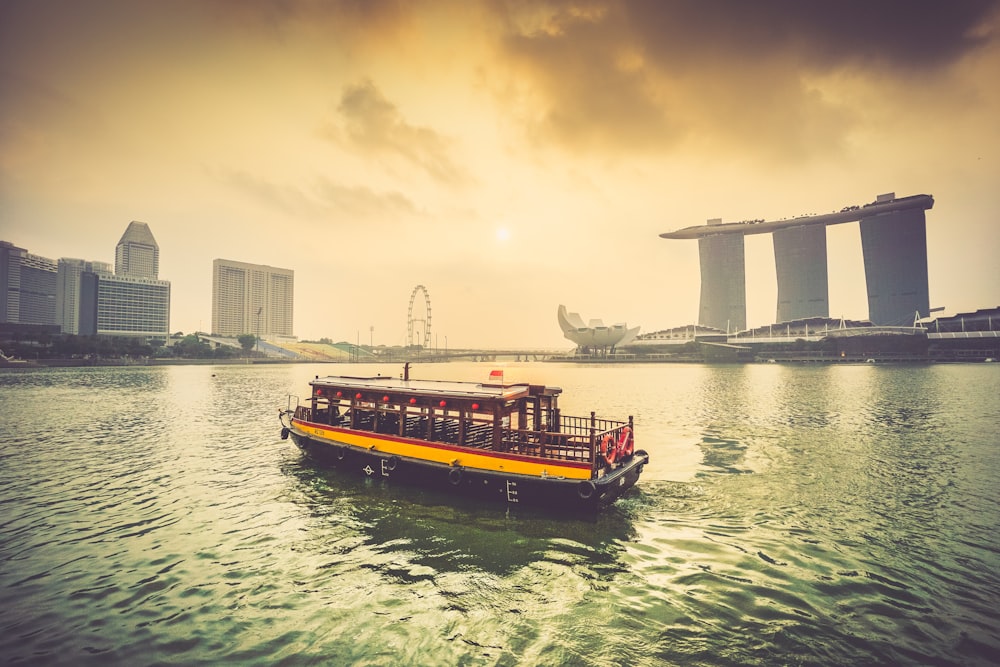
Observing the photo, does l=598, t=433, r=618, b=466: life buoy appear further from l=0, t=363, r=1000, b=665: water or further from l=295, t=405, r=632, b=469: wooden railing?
l=0, t=363, r=1000, b=665: water

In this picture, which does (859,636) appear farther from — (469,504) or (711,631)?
(469,504)

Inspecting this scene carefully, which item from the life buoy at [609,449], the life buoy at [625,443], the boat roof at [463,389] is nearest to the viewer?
the life buoy at [609,449]

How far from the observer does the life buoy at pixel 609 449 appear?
13919 mm

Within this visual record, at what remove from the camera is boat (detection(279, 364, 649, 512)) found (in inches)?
512

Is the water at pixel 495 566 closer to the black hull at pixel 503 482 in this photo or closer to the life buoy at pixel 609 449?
the black hull at pixel 503 482

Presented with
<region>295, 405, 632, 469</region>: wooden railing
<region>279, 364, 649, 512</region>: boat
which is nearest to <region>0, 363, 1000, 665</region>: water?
<region>279, 364, 649, 512</region>: boat

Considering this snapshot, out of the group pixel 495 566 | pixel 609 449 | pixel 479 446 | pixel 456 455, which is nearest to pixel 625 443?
pixel 609 449

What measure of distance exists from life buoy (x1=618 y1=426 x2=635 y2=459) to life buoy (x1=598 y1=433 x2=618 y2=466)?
376 millimetres

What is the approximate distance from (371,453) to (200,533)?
5.55 meters

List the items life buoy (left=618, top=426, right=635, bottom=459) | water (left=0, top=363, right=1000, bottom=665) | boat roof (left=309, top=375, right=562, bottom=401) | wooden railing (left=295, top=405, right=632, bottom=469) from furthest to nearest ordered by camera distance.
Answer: life buoy (left=618, top=426, right=635, bottom=459) → boat roof (left=309, top=375, right=562, bottom=401) → wooden railing (left=295, top=405, right=632, bottom=469) → water (left=0, top=363, right=1000, bottom=665)

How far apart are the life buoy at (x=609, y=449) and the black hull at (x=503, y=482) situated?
0.37m

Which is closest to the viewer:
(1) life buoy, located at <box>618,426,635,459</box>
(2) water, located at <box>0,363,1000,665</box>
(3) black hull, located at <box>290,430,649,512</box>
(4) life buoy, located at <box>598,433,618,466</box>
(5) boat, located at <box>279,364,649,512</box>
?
(2) water, located at <box>0,363,1000,665</box>

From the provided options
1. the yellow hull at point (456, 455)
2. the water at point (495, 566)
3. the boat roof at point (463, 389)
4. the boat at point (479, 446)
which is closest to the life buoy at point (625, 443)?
the boat at point (479, 446)

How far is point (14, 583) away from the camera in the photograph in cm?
977
